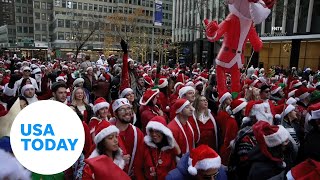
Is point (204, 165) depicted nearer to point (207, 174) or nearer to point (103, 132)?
point (207, 174)

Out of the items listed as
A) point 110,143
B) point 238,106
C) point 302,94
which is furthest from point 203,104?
point 302,94

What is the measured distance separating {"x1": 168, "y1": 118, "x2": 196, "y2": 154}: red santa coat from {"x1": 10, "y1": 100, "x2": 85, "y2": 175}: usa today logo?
226 cm

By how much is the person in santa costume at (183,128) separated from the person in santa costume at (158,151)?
1.61 feet

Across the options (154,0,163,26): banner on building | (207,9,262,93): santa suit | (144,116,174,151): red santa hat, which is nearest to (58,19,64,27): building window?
(154,0,163,26): banner on building

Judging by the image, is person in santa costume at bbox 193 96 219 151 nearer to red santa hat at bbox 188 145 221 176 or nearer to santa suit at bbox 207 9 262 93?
red santa hat at bbox 188 145 221 176

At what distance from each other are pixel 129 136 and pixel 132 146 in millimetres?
141

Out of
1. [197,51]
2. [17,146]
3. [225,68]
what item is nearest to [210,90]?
[225,68]

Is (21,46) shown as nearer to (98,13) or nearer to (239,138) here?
(98,13)

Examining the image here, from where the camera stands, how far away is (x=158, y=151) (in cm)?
363

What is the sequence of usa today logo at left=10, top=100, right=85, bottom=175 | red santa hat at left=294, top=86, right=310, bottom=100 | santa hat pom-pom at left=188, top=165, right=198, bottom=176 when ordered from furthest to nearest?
1. red santa hat at left=294, top=86, right=310, bottom=100
2. santa hat pom-pom at left=188, top=165, right=198, bottom=176
3. usa today logo at left=10, top=100, right=85, bottom=175

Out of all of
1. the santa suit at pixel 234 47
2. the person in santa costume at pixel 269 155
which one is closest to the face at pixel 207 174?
the person in santa costume at pixel 269 155

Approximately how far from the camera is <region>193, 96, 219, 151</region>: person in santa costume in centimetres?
468

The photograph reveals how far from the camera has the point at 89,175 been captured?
2.69 meters

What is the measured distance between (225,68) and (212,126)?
431cm
